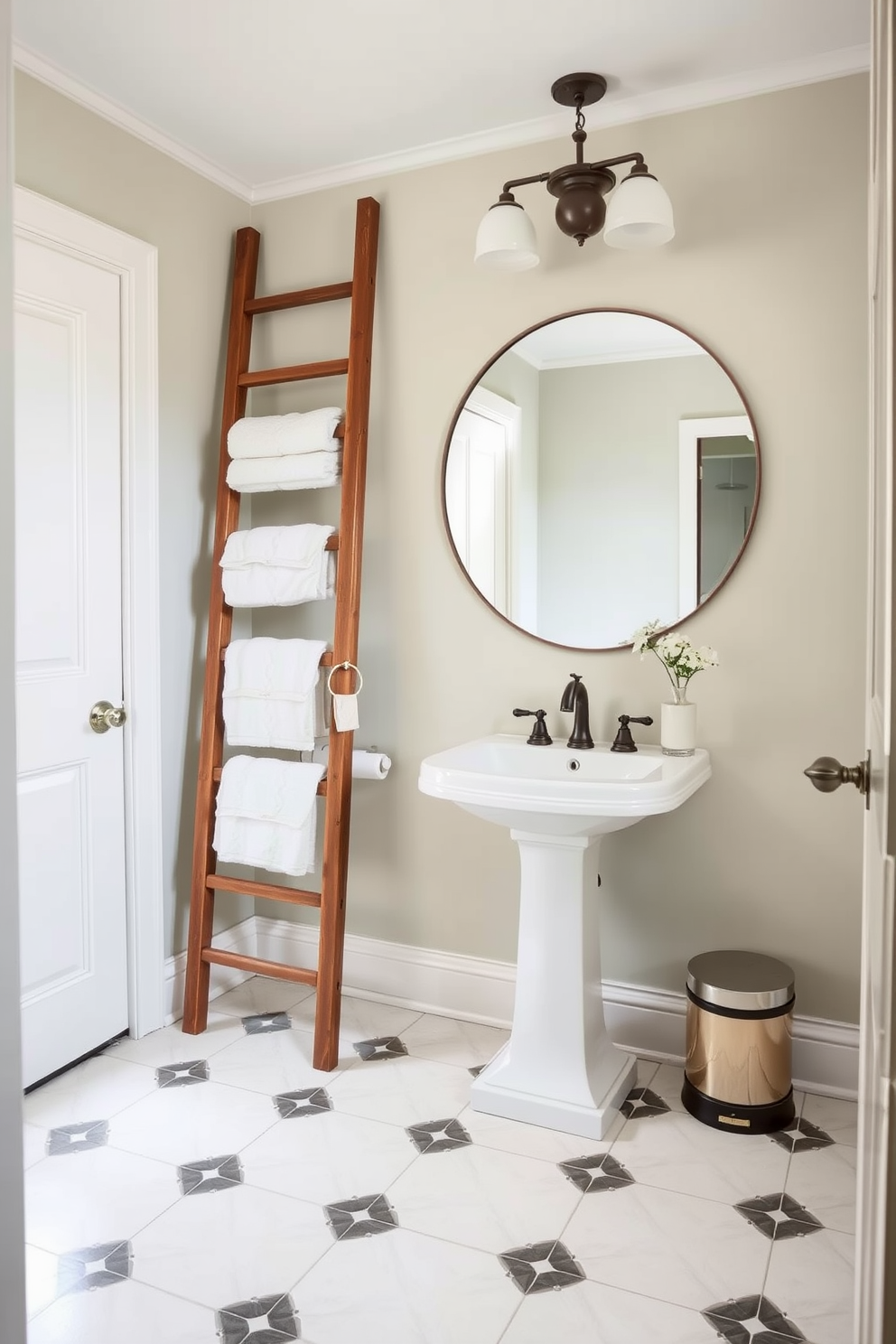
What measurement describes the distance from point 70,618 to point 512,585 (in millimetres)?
1170

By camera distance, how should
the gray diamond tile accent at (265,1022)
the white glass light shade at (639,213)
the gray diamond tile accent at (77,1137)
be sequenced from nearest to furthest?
the gray diamond tile accent at (77,1137) → the white glass light shade at (639,213) → the gray diamond tile accent at (265,1022)

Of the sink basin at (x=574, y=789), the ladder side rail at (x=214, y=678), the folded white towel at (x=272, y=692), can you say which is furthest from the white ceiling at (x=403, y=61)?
the sink basin at (x=574, y=789)

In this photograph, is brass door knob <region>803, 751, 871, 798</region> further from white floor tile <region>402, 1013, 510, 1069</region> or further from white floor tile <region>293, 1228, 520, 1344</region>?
white floor tile <region>402, 1013, 510, 1069</region>

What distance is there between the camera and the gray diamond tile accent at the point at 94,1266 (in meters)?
1.71

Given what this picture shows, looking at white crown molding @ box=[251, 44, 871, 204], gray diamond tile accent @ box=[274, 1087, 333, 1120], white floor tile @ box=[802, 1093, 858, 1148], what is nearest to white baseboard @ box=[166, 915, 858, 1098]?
white floor tile @ box=[802, 1093, 858, 1148]

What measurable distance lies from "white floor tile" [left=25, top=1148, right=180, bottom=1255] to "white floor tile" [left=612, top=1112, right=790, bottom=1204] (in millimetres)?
994

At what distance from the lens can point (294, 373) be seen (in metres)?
2.78

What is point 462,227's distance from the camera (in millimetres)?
2705

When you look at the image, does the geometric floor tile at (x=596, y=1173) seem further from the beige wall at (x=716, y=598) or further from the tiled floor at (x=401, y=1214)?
the beige wall at (x=716, y=598)

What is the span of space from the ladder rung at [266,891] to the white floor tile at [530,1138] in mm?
691

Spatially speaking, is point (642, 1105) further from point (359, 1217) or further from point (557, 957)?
point (359, 1217)

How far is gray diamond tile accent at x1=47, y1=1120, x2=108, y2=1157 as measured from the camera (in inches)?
83.8

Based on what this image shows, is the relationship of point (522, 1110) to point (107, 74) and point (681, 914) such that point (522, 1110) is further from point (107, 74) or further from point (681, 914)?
point (107, 74)

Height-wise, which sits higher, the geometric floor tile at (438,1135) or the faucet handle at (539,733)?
the faucet handle at (539,733)
